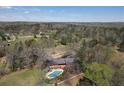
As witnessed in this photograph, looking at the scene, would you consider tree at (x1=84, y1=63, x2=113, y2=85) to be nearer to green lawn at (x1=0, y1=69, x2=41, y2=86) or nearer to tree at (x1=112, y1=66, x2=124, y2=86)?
tree at (x1=112, y1=66, x2=124, y2=86)

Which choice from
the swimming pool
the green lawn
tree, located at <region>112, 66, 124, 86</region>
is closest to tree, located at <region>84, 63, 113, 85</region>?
tree, located at <region>112, 66, 124, 86</region>

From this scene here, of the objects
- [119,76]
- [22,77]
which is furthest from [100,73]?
[22,77]

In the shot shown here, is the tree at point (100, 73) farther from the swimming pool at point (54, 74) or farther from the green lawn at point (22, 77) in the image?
the green lawn at point (22, 77)

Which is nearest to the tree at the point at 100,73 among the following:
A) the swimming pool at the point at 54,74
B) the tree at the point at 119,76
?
the tree at the point at 119,76

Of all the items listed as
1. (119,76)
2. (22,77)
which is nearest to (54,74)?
(22,77)

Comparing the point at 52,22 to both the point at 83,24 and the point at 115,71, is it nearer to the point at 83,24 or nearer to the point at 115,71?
the point at 83,24

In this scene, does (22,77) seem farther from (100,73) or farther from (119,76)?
(119,76)
